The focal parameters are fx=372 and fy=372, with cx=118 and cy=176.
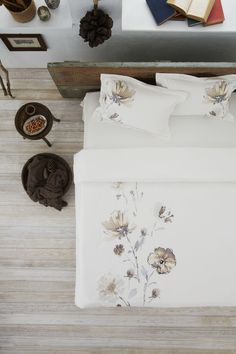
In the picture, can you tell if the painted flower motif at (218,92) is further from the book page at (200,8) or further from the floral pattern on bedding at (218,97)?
the book page at (200,8)

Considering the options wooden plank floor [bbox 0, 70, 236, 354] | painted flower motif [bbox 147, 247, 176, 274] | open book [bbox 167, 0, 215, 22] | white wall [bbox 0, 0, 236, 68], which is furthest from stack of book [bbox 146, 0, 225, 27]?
wooden plank floor [bbox 0, 70, 236, 354]

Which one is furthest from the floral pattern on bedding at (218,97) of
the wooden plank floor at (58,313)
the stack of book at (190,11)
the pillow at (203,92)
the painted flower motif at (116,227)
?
the wooden plank floor at (58,313)

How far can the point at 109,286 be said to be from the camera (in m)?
1.99

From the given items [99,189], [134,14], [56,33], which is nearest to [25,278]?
[99,189]

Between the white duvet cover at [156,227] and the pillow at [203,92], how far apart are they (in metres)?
0.23

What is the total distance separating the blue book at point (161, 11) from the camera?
5.81ft

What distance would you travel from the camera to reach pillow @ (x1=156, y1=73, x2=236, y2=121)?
2.04m

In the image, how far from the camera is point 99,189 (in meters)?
2.07

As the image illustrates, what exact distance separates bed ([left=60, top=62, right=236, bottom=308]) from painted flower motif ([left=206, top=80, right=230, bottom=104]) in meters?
0.28

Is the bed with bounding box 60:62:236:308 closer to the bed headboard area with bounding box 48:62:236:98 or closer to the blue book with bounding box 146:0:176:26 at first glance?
the bed headboard area with bounding box 48:62:236:98

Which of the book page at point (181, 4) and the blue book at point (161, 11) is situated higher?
the book page at point (181, 4)

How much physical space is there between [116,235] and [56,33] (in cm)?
120

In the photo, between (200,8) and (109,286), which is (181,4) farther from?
(109,286)

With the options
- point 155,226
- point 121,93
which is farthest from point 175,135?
point 155,226
